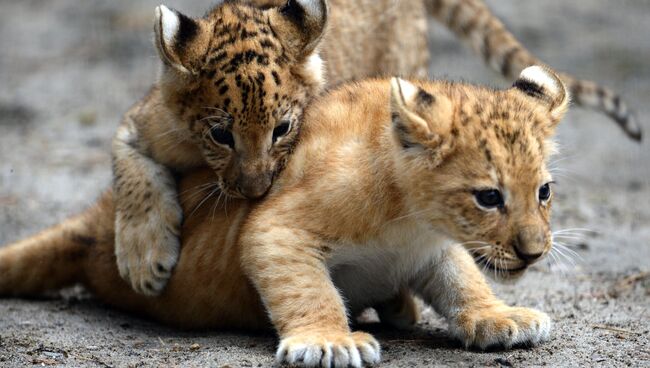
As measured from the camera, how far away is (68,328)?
5.56m

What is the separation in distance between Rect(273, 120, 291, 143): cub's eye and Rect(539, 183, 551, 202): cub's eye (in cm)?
146

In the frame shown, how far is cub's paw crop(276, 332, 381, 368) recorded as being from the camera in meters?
4.43

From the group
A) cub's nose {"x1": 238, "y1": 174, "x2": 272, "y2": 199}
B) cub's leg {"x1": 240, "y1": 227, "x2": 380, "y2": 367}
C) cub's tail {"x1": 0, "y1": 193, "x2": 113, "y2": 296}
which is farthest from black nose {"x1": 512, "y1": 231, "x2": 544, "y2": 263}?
cub's tail {"x1": 0, "y1": 193, "x2": 113, "y2": 296}

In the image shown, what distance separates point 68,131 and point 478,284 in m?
6.68

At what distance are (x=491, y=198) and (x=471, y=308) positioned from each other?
34.6 inches

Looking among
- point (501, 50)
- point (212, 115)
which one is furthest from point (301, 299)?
point (501, 50)

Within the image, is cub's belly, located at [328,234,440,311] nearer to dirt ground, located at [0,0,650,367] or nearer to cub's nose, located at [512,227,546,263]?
dirt ground, located at [0,0,650,367]

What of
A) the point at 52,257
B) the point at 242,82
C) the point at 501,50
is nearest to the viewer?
the point at 242,82

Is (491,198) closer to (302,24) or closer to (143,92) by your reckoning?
(302,24)

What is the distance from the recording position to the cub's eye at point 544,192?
4.53 meters

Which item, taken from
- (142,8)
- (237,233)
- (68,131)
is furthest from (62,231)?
(142,8)

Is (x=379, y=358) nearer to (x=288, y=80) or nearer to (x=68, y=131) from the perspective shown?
(x=288, y=80)

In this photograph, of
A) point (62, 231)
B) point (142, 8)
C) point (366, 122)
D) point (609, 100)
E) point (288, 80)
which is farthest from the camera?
point (142, 8)

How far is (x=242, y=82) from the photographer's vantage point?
17.3 ft
